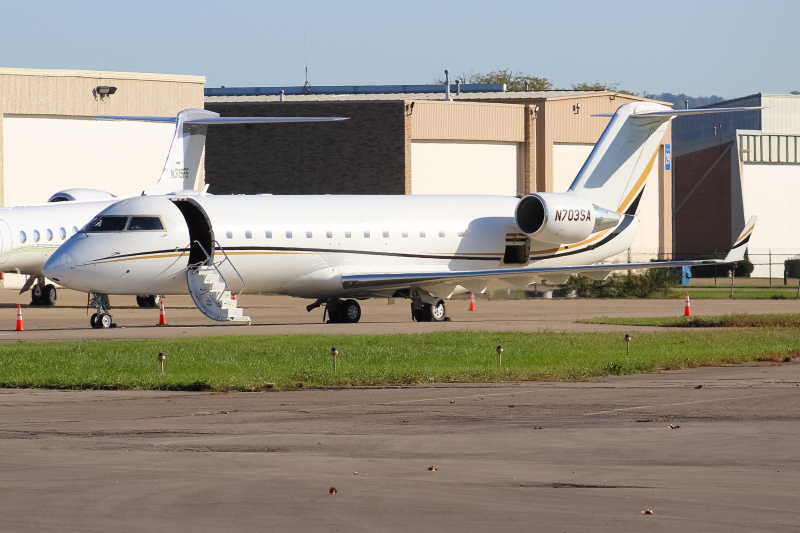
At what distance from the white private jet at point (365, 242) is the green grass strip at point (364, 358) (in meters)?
5.05

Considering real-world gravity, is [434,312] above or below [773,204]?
below

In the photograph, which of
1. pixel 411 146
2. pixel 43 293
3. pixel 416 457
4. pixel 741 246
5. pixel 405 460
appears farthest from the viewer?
pixel 411 146

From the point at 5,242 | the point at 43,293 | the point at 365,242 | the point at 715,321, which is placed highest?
the point at 5,242

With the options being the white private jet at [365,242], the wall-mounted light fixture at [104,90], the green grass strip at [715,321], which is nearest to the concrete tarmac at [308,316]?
the white private jet at [365,242]

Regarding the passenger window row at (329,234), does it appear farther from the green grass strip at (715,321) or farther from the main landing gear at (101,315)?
the green grass strip at (715,321)

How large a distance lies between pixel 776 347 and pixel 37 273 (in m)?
24.4

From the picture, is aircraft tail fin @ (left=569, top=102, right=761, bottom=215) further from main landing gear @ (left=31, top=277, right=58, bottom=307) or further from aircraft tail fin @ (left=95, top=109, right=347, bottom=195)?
main landing gear @ (left=31, top=277, right=58, bottom=307)

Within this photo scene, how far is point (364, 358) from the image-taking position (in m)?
21.3

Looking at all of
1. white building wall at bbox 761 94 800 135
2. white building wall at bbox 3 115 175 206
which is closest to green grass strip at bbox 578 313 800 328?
white building wall at bbox 3 115 175 206

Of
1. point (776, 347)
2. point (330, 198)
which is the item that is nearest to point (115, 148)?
point (330, 198)

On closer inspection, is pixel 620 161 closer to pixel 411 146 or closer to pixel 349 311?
pixel 349 311

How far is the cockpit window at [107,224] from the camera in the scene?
99.6 ft

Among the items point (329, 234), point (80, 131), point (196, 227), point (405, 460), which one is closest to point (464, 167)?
point (80, 131)

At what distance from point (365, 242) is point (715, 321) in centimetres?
912
